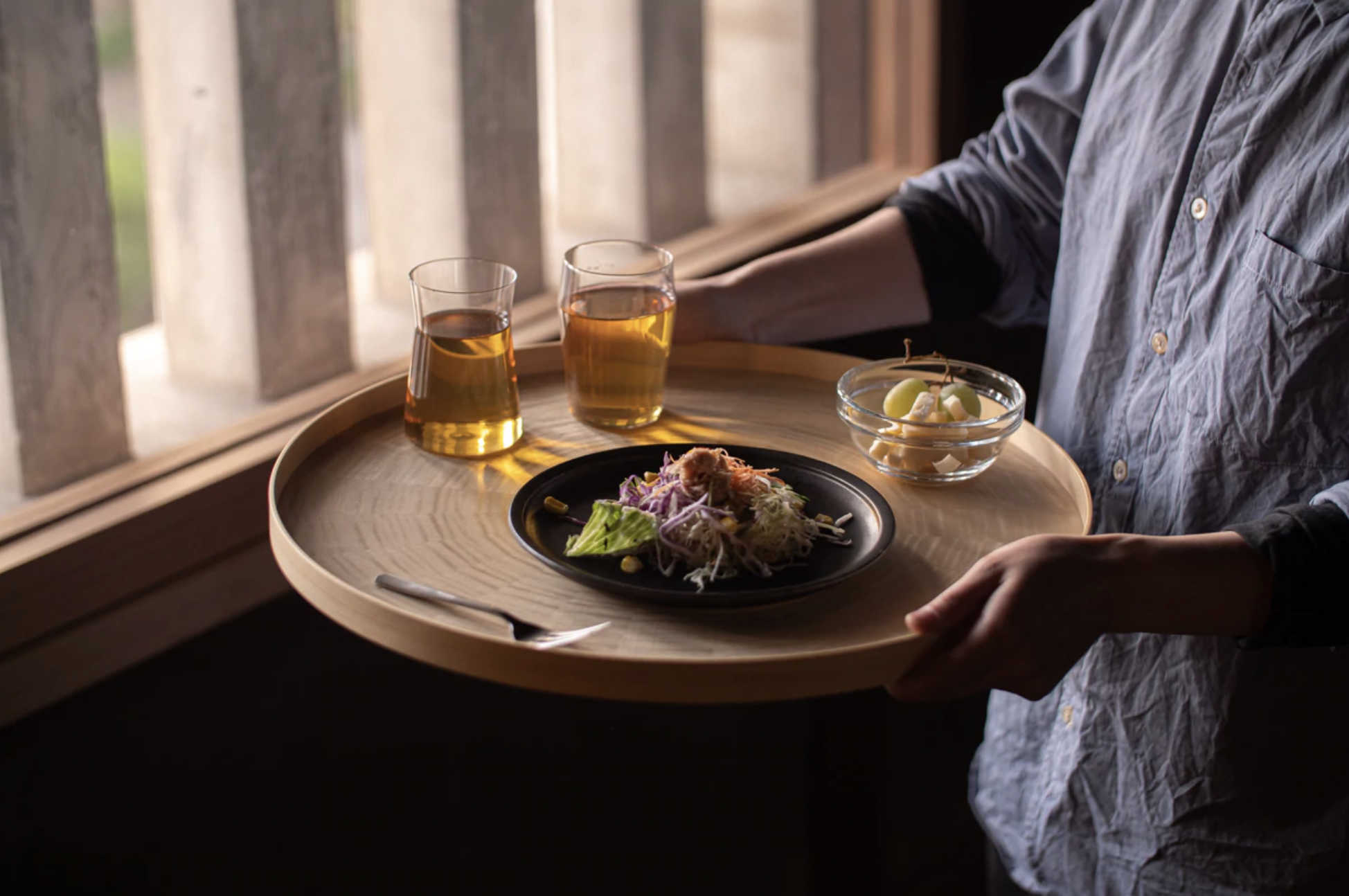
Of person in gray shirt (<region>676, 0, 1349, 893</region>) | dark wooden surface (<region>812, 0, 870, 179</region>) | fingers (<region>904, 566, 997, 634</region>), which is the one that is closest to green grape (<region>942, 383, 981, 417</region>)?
person in gray shirt (<region>676, 0, 1349, 893</region>)

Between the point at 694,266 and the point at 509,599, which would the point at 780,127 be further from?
the point at 509,599

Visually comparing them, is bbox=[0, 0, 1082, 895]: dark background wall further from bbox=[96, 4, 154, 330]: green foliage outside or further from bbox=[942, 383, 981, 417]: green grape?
bbox=[96, 4, 154, 330]: green foliage outside

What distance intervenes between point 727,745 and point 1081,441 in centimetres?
90

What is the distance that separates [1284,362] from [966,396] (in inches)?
11.6

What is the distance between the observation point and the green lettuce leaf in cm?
114

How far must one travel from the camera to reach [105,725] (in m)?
1.53

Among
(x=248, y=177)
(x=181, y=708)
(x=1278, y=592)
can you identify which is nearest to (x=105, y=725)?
(x=181, y=708)

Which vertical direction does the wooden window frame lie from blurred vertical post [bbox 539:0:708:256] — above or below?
below

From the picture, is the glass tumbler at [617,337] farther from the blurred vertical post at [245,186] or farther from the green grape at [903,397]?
the blurred vertical post at [245,186]

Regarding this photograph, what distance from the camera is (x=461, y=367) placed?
Answer: 51.2 inches

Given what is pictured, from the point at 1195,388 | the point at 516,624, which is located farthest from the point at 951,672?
the point at 1195,388

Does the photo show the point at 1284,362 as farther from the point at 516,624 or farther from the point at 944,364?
the point at 516,624

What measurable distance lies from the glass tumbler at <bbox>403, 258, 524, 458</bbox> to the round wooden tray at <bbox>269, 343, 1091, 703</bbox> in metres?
0.02

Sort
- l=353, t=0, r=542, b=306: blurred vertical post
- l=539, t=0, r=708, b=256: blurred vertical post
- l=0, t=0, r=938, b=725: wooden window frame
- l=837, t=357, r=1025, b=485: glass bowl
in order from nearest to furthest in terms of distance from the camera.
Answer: l=837, t=357, r=1025, b=485: glass bowl, l=0, t=0, r=938, b=725: wooden window frame, l=353, t=0, r=542, b=306: blurred vertical post, l=539, t=0, r=708, b=256: blurred vertical post
